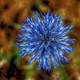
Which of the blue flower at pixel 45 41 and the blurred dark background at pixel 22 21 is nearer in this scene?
the blue flower at pixel 45 41

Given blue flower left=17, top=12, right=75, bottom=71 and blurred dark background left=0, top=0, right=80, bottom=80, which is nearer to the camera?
blue flower left=17, top=12, right=75, bottom=71

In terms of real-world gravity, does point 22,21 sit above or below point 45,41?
above

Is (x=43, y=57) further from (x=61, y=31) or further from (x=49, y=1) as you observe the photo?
(x=49, y=1)

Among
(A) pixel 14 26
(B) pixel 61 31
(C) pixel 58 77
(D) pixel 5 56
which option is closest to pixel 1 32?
(A) pixel 14 26

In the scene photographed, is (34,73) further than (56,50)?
Yes
